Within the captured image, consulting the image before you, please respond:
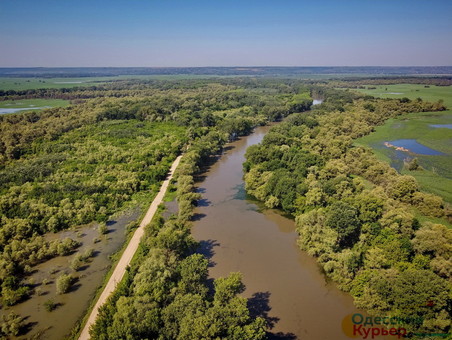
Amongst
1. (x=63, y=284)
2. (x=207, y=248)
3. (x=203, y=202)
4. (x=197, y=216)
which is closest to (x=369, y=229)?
(x=207, y=248)

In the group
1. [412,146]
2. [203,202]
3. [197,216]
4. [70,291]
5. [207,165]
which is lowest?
[70,291]

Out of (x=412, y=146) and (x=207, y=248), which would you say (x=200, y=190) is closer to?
(x=207, y=248)

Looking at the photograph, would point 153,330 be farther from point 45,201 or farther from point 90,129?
point 90,129

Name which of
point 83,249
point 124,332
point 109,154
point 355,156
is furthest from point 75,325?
point 355,156

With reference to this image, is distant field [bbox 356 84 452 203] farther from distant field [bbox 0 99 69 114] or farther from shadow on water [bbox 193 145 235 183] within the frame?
distant field [bbox 0 99 69 114]

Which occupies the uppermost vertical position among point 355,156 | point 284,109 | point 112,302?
point 284,109

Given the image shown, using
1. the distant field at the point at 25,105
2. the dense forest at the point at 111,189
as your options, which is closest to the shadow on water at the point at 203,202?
the dense forest at the point at 111,189
